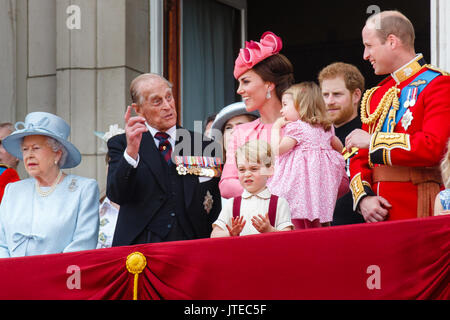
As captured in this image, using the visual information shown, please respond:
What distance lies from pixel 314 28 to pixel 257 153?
731 cm

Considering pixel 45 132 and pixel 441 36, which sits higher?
pixel 441 36

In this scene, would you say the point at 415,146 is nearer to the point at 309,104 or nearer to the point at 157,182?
the point at 309,104

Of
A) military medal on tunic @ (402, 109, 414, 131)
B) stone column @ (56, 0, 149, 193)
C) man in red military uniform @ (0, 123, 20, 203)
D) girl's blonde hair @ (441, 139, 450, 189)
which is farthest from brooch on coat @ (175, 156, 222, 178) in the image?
stone column @ (56, 0, 149, 193)

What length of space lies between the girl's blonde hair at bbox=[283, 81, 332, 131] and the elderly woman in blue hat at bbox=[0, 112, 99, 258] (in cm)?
118

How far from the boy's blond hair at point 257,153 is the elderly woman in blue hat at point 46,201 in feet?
3.07

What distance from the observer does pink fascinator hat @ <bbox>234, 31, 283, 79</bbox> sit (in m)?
4.28

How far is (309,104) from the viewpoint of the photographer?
4.11m

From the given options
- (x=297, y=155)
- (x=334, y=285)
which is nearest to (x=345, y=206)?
(x=297, y=155)

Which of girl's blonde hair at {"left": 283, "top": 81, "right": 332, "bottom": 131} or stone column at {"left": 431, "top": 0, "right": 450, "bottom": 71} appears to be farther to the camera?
stone column at {"left": 431, "top": 0, "right": 450, "bottom": 71}

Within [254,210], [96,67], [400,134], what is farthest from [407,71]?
[96,67]

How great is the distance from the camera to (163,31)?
7387mm

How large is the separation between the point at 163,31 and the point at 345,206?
3619 mm

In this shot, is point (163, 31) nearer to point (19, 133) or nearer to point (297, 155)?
point (19, 133)

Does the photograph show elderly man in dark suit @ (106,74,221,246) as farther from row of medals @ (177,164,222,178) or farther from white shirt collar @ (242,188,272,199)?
white shirt collar @ (242,188,272,199)
